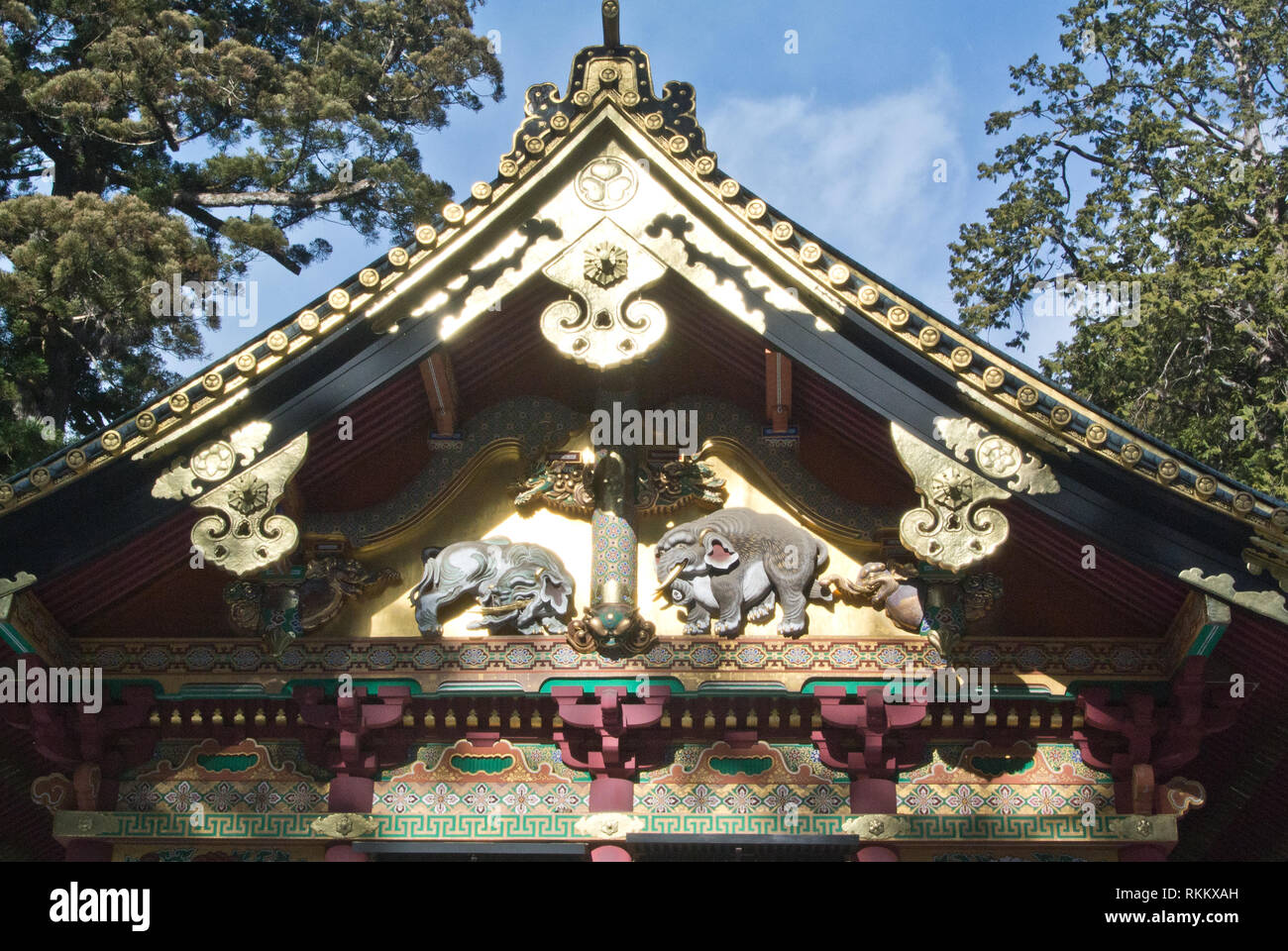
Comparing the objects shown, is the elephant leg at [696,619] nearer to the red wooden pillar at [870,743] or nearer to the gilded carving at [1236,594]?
the red wooden pillar at [870,743]

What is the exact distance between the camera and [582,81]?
970 cm

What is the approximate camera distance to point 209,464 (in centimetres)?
900

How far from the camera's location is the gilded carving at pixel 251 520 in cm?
889

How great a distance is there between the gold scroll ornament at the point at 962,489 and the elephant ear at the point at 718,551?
139cm

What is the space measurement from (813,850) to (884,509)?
7.38 feet

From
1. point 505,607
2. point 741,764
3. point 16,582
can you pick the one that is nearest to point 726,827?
point 741,764

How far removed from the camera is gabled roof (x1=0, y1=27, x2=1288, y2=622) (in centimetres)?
863

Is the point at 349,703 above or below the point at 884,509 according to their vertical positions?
below

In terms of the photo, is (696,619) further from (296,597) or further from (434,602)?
(296,597)

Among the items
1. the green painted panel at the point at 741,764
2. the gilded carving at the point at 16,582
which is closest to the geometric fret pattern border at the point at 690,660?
the green painted panel at the point at 741,764

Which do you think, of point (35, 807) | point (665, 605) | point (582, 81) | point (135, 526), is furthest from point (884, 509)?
point (35, 807)

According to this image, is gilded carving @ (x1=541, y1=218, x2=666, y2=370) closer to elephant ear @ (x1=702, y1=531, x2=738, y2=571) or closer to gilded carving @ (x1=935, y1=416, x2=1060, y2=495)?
elephant ear @ (x1=702, y1=531, x2=738, y2=571)
